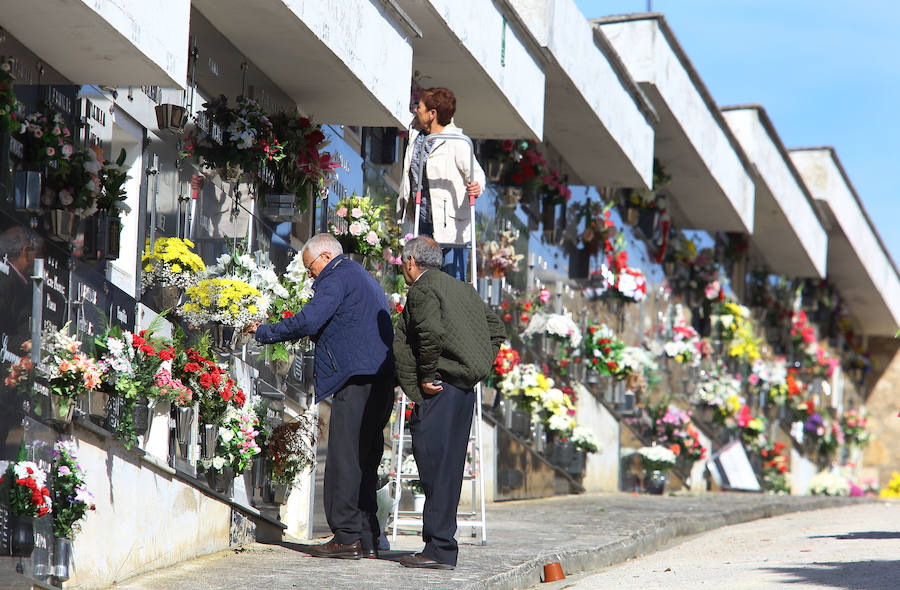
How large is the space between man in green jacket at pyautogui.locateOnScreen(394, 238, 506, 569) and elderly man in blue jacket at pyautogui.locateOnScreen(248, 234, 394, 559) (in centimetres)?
29

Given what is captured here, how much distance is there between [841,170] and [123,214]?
1659 cm

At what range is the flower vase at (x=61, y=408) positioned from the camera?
564cm

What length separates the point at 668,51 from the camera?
584 inches

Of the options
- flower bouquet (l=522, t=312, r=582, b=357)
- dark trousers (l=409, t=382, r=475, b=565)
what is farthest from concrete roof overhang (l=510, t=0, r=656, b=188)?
dark trousers (l=409, t=382, r=475, b=565)

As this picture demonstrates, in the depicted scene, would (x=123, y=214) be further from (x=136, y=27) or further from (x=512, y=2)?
(x=512, y=2)

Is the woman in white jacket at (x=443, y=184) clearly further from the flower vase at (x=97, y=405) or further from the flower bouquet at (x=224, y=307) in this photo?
the flower vase at (x=97, y=405)

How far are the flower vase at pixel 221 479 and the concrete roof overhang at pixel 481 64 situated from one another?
3355 millimetres

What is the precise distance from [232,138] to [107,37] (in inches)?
79.4

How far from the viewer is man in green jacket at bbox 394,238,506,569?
673cm

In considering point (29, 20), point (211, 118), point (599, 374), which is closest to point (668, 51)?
point (599, 374)

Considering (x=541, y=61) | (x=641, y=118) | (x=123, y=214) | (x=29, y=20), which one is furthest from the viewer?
(x=641, y=118)

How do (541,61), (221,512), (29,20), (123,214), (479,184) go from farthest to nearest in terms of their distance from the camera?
1. (541,61)
2. (479,184)
3. (221,512)
4. (123,214)
5. (29,20)

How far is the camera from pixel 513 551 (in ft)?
25.4

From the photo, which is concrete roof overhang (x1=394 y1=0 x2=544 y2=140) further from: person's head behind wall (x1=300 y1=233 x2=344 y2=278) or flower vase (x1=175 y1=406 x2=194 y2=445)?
flower vase (x1=175 y1=406 x2=194 y2=445)
